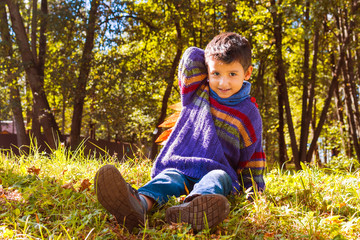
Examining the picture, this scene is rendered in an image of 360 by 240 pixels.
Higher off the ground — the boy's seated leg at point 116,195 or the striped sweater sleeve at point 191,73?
the striped sweater sleeve at point 191,73

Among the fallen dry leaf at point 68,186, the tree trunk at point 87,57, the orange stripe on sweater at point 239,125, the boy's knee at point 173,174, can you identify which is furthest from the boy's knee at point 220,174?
the tree trunk at point 87,57

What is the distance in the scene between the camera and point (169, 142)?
9.89 ft

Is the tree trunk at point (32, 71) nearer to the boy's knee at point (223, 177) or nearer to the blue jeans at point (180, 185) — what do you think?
the blue jeans at point (180, 185)

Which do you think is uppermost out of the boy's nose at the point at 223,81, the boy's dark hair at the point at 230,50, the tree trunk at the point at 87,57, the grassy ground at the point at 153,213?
the tree trunk at the point at 87,57

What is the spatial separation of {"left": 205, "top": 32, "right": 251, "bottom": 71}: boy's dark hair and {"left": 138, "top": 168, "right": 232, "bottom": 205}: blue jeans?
3.02 ft

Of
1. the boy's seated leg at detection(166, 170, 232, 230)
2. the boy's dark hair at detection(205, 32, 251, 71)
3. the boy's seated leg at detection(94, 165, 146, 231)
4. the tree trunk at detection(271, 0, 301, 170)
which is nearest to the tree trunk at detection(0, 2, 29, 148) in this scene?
the tree trunk at detection(271, 0, 301, 170)

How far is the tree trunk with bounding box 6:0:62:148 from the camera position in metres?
10.0

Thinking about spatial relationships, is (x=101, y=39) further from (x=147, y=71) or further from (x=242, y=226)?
(x=242, y=226)

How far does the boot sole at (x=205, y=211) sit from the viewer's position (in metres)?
1.98

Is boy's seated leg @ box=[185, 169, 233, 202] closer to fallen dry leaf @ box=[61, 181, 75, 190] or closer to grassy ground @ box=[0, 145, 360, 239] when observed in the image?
grassy ground @ box=[0, 145, 360, 239]

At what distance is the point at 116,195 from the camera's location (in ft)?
6.43

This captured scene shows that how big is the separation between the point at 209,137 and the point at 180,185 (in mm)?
467

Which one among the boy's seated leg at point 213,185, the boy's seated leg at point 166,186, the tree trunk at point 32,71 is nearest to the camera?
the boy's seated leg at point 213,185

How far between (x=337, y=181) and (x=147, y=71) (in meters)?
8.53
